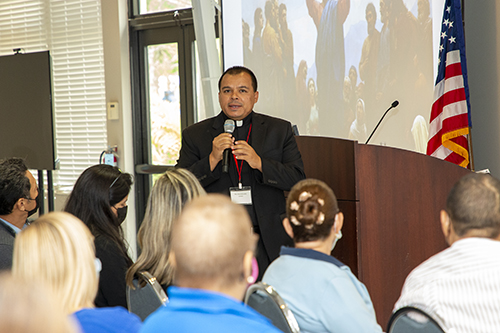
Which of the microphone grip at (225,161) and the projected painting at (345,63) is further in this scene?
the projected painting at (345,63)

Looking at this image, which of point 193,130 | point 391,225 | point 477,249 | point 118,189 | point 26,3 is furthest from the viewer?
point 26,3

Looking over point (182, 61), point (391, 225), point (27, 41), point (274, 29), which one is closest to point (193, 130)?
point (391, 225)

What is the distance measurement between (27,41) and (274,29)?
3.23m

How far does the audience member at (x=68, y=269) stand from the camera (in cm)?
122

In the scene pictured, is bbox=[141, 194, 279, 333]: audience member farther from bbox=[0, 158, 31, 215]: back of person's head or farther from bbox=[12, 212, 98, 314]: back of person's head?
bbox=[0, 158, 31, 215]: back of person's head

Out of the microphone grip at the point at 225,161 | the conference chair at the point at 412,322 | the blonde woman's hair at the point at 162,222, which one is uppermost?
the microphone grip at the point at 225,161

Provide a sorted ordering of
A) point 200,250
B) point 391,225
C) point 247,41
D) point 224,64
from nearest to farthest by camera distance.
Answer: point 200,250
point 391,225
point 224,64
point 247,41

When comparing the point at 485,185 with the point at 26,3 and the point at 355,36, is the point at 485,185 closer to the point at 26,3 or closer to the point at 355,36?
the point at 355,36

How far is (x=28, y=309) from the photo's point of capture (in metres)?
0.77


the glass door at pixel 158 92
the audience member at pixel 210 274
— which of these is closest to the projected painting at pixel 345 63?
the glass door at pixel 158 92

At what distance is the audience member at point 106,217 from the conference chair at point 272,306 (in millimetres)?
778

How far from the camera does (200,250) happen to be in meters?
1.00

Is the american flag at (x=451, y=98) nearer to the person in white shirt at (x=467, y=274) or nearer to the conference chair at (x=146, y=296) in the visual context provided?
the person in white shirt at (x=467, y=274)

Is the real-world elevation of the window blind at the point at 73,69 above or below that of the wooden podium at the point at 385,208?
above
